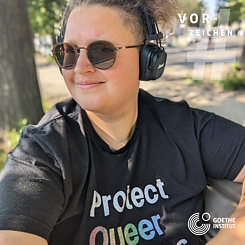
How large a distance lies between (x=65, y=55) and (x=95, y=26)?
224mm

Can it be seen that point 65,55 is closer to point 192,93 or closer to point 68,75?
point 68,75

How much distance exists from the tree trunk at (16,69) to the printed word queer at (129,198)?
294 centimetres

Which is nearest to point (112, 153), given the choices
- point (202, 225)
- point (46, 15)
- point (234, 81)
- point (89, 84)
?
point (89, 84)

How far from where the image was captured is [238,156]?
4.49 feet

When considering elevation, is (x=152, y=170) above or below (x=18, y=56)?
below

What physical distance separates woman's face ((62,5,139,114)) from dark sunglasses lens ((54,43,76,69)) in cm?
3

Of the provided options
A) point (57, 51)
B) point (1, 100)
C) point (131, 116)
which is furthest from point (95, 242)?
point (1, 100)

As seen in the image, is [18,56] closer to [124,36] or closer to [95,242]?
[124,36]

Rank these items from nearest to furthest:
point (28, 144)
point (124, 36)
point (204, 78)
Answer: point (28, 144) → point (124, 36) → point (204, 78)

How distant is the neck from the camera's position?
4.53ft

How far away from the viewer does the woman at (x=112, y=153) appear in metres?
1.09

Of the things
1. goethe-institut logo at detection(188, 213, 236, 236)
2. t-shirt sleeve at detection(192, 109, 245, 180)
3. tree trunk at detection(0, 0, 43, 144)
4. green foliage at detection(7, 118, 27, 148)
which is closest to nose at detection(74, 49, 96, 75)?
t-shirt sleeve at detection(192, 109, 245, 180)

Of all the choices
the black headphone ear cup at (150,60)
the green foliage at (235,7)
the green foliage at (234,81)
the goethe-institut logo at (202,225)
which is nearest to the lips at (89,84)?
the black headphone ear cup at (150,60)

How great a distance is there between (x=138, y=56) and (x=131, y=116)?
1.22ft
